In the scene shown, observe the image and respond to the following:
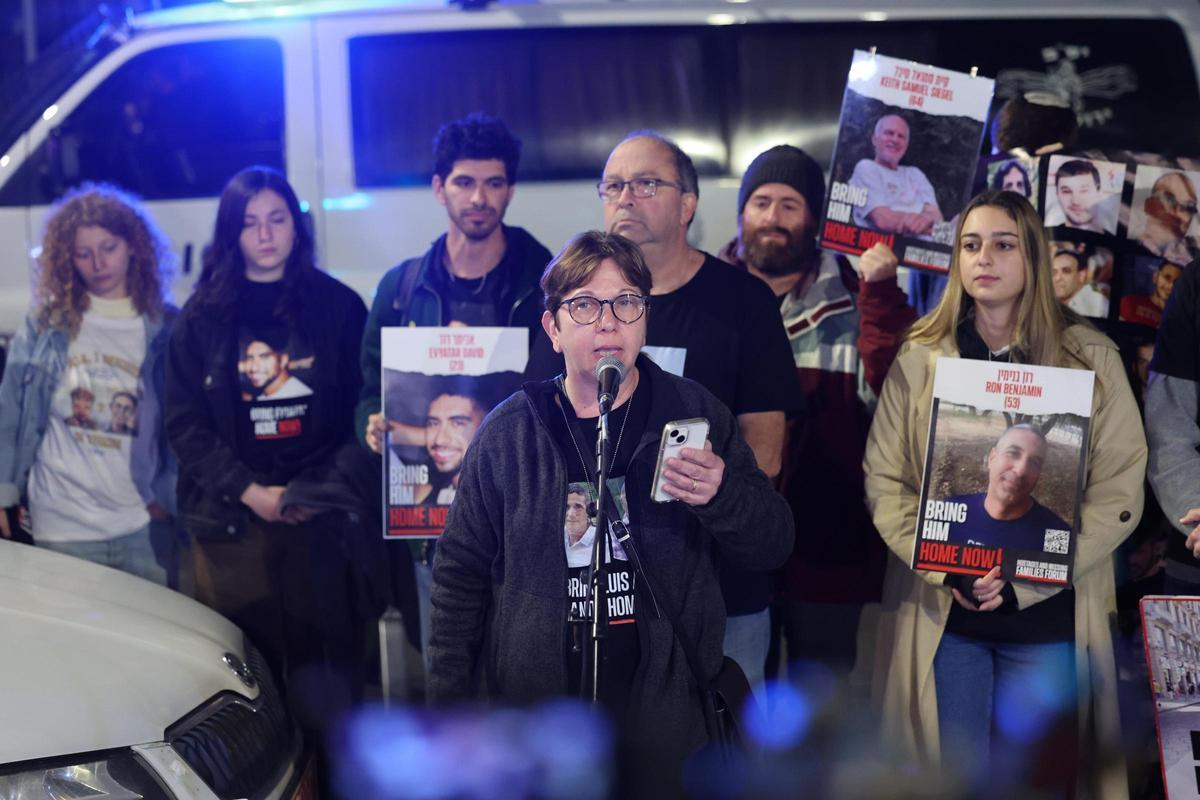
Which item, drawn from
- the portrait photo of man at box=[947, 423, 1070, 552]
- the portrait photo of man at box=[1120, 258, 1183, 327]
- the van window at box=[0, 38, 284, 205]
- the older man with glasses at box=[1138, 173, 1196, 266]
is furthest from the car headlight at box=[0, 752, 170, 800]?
the van window at box=[0, 38, 284, 205]

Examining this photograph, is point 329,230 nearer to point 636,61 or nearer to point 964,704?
point 636,61

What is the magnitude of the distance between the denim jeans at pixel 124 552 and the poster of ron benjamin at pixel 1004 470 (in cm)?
286

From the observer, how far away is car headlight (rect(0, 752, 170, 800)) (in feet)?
8.78

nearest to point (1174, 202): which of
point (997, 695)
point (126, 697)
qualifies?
point (997, 695)

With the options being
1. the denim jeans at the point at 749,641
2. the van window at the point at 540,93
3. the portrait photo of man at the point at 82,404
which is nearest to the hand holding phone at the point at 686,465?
the denim jeans at the point at 749,641

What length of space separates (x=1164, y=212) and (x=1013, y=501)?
1.55 metres

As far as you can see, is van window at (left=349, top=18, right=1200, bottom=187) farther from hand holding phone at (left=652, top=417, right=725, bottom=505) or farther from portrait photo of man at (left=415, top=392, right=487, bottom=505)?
hand holding phone at (left=652, top=417, right=725, bottom=505)

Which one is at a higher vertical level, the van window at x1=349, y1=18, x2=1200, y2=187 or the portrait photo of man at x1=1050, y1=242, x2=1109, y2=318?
the van window at x1=349, y1=18, x2=1200, y2=187

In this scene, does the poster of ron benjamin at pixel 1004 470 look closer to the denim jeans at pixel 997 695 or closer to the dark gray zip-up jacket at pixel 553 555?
the denim jeans at pixel 997 695

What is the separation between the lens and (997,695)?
4.00 m

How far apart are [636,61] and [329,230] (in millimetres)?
1606

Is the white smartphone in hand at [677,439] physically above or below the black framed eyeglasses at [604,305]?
below

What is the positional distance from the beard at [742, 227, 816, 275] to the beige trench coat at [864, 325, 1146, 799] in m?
0.80

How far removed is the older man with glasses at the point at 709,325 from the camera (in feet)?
12.5
